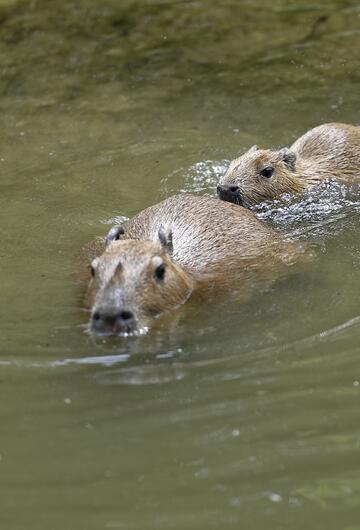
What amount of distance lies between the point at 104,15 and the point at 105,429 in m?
9.23

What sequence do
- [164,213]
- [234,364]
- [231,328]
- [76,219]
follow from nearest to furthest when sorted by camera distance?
[234,364], [231,328], [164,213], [76,219]

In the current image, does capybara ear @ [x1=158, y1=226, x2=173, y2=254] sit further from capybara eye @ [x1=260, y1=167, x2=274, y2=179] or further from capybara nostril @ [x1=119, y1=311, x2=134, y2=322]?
capybara eye @ [x1=260, y1=167, x2=274, y2=179]

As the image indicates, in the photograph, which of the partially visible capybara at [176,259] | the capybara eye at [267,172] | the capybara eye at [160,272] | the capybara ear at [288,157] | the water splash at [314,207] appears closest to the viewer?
the partially visible capybara at [176,259]

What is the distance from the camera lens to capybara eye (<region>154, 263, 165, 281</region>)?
7.66 m

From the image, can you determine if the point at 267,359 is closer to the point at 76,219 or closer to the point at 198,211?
the point at 198,211

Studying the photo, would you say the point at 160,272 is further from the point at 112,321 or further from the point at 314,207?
the point at 314,207

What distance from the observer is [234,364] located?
6836 millimetres

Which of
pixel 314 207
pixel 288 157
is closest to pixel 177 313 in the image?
pixel 314 207

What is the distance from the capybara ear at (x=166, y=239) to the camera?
8.09m

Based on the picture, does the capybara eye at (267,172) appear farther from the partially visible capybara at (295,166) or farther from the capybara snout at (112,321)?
the capybara snout at (112,321)

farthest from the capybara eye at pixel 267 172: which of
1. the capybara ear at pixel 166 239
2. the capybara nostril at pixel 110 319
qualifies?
the capybara nostril at pixel 110 319

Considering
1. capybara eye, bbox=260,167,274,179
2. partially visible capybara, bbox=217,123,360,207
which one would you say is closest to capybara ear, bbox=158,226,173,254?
partially visible capybara, bbox=217,123,360,207

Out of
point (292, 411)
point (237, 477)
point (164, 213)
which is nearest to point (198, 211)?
point (164, 213)

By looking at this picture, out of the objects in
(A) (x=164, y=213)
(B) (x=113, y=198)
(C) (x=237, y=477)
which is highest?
(C) (x=237, y=477)
